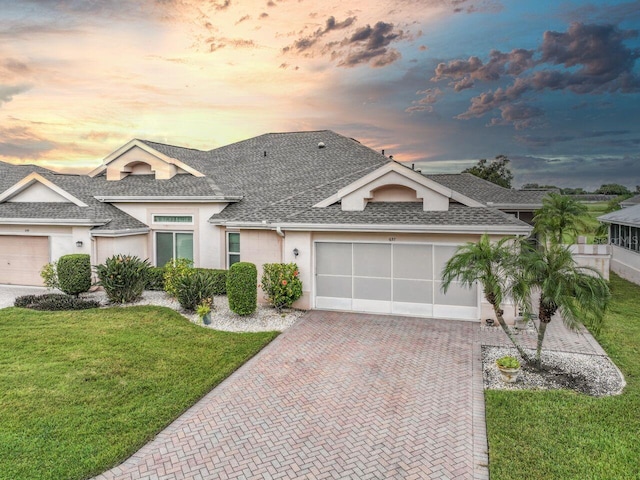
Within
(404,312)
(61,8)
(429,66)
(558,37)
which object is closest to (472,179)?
(429,66)

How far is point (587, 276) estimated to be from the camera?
8.62 m

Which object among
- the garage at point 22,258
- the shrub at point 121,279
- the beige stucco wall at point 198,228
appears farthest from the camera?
the garage at point 22,258

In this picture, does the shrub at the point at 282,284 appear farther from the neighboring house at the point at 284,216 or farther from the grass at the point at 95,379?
the grass at the point at 95,379

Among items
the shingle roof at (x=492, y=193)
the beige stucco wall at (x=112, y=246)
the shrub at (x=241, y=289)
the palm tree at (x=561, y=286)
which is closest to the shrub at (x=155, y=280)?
the beige stucco wall at (x=112, y=246)

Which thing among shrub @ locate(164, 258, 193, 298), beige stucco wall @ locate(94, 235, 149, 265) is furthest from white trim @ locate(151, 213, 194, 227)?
shrub @ locate(164, 258, 193, 298)

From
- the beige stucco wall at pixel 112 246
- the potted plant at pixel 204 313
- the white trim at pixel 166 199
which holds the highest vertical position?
the white trim at pixel 166 199

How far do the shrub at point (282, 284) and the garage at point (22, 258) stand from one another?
11.8 m

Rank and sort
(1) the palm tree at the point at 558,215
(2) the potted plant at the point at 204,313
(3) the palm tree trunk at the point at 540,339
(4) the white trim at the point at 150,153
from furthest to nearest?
(1) the palm tree at the point at 558,215 → (4) the white trim at the point at 150,153 → (2) the potted plant at the point at 204,313 → (3) the palm tree trunk at the point at 540,339

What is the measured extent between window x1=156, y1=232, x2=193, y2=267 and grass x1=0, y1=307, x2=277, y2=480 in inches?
202

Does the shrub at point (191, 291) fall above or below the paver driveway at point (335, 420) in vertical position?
above

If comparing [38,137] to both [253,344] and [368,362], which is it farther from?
[368,362]

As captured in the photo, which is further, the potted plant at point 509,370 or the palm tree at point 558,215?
the palm tree at point 558,215

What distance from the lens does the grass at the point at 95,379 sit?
6297 mm

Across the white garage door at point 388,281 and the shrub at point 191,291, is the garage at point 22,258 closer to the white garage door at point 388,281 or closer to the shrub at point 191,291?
the shrub at point 191,291
